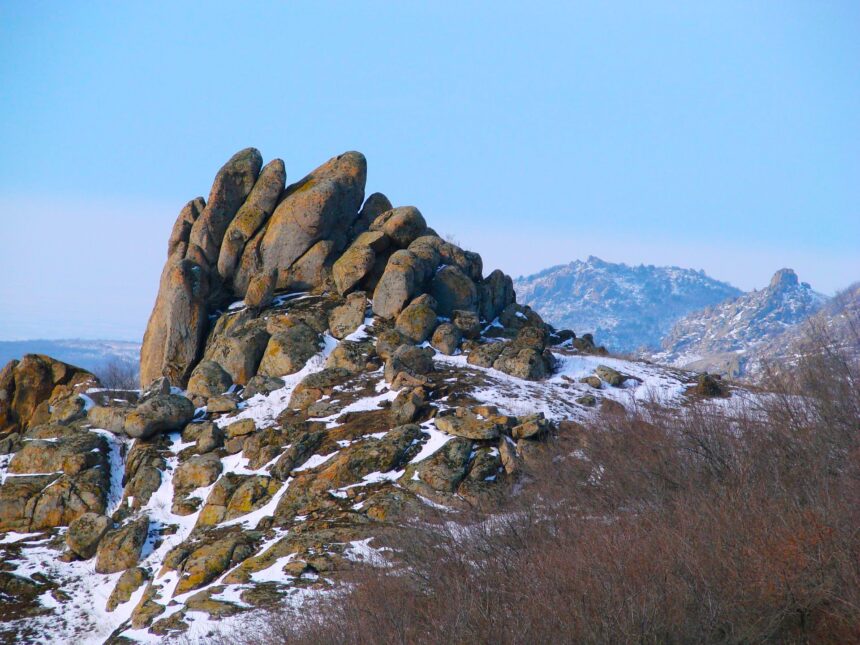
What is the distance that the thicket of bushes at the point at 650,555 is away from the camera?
15805mm

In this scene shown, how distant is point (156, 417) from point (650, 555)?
2573 cm

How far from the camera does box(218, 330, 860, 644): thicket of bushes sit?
51.9 ft

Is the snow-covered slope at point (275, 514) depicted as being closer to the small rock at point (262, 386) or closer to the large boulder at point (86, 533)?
the small rock at point (262, 386)

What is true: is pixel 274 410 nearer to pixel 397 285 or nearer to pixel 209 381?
pixel 209 381

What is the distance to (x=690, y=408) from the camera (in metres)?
31.0

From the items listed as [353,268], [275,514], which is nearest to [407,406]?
[275,514]

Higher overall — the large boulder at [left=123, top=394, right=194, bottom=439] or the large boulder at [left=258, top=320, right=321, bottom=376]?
the large boulder at [left=258, top=320, right=321, bottom=376]

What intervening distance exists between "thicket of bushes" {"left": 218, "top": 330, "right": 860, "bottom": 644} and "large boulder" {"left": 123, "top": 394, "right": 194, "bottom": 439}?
17.4m

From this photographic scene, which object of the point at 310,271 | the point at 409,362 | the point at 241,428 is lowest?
the point at 241,428

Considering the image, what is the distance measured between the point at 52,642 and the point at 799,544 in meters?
22.6

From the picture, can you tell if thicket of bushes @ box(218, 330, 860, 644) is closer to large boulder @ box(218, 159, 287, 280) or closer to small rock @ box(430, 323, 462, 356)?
small rock @ box(430, 323, 462, 356)

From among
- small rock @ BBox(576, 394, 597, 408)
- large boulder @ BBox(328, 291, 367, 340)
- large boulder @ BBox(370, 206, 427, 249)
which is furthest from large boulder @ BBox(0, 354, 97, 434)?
small rock @ BBox(576, 394, 597, 408)

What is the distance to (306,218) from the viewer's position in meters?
45.8

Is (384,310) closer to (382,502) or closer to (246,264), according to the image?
(246,264)
